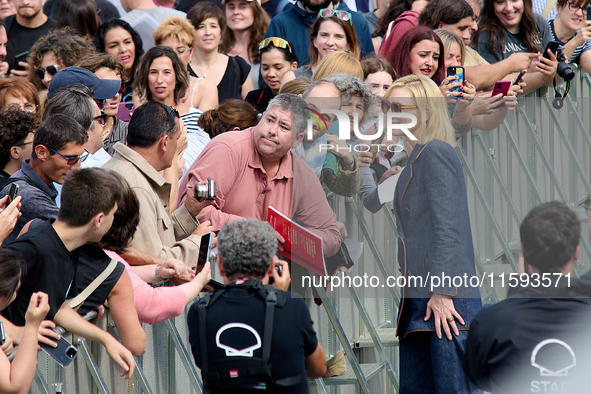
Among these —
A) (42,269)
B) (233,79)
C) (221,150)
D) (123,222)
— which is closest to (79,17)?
(233,79)

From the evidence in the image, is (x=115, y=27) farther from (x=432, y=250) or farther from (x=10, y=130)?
(x=432, y=250)

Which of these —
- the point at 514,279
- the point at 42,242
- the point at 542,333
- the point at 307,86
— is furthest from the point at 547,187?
the point at 42,242

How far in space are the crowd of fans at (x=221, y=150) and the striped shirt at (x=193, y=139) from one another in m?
0.02

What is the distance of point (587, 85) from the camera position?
772cm

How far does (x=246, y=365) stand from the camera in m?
2.98

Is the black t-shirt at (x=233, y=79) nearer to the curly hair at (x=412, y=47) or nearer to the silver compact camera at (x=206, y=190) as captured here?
the curly hair at (x=412, y=47)

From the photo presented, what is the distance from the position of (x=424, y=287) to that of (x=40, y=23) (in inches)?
187

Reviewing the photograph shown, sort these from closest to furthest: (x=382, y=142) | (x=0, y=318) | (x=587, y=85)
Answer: (x=0, y=318), (x=382, y=142), (x=587, y=85)

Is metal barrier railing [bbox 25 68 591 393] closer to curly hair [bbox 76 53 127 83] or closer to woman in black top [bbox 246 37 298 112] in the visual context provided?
woman in black top [bbox 246 37 298 112]

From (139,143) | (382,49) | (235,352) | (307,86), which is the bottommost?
(235,352)

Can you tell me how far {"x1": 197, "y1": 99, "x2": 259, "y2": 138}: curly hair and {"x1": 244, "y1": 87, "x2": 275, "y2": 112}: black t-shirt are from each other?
2.59ft

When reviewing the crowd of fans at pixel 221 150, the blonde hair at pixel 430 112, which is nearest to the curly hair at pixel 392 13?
the crowd of fans at pixel 221 150

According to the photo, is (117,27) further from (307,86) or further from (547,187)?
(547,187)

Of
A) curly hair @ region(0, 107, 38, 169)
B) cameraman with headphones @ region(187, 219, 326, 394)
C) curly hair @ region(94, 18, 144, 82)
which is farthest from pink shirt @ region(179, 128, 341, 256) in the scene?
curly hair @ region(94, 18, 144, 82)
